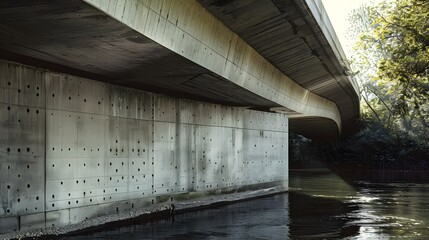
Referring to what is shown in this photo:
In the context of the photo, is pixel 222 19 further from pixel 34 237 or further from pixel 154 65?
pixel 34 237

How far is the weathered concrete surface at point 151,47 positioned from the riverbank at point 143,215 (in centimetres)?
328

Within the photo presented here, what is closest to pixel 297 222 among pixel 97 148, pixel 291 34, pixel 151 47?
pixel 291 34

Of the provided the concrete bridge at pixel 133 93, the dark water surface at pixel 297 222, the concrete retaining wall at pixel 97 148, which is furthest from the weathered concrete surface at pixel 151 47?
the dark water surface at pixel 297 222

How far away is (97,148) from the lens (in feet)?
41.0

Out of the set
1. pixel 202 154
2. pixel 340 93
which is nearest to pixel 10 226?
pixel 202 154

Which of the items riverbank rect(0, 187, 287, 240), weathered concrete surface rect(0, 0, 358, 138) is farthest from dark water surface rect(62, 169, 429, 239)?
weathered concrete surface rect(0, 0, 358, 138)

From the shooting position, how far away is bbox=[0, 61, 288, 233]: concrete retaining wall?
10.1m

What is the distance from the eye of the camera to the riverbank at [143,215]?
10.4 meters

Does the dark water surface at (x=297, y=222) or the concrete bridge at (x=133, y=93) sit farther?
the dark water surface at (x=297, y=222)

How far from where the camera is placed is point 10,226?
385 inches

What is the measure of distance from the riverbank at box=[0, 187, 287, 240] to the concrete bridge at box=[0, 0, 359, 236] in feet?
0.49

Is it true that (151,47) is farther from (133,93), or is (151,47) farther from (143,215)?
(143,215)

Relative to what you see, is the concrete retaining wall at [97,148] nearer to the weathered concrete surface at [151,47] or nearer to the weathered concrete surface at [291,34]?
the weathered concrete surface at [151,47]

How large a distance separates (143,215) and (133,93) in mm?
3232
